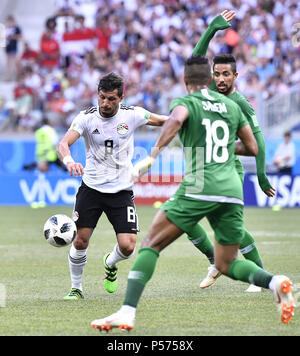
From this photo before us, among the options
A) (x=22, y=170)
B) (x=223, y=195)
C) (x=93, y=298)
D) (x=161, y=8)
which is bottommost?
(x=22, y=170)

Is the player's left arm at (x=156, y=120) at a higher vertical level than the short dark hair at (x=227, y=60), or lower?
lower

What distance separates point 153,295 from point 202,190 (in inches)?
98.9

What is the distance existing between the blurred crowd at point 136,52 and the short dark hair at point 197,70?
1560cm

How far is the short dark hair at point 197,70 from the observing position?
6.44 metres

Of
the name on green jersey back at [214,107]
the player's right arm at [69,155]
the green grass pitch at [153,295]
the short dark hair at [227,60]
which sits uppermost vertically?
the short dark hair at [227,60]

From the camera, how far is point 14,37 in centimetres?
2709

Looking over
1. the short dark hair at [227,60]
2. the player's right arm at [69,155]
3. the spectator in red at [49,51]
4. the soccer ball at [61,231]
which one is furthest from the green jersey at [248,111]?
the spectator in red at [49,51]

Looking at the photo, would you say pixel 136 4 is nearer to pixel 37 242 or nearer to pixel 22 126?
pixel 22 126

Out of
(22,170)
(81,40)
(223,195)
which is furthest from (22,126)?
(223,195)

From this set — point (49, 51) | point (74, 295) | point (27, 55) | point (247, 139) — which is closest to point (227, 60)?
point (247, 139)

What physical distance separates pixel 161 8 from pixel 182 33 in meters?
1.59

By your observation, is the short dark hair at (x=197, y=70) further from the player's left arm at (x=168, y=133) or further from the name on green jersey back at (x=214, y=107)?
the player's left arm at (x=168, y=133)

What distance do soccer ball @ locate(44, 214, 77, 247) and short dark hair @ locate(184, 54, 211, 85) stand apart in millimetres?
2468

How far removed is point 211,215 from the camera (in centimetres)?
657
